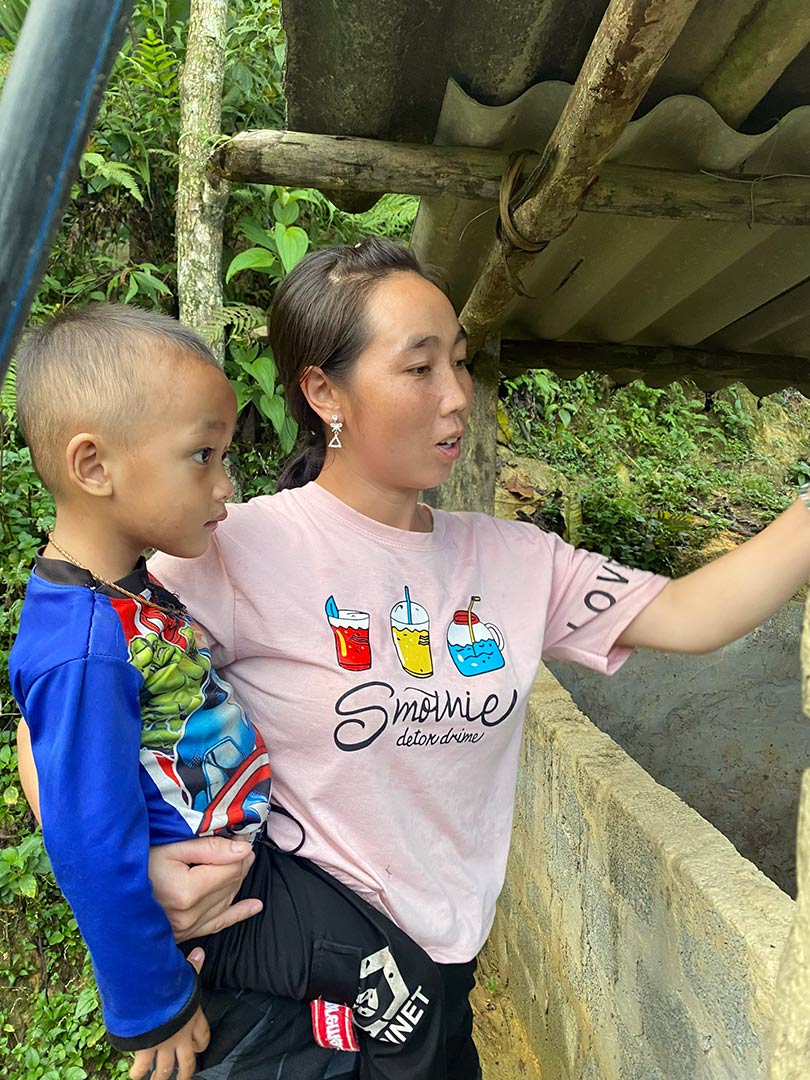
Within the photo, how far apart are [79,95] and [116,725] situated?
0.73 meters

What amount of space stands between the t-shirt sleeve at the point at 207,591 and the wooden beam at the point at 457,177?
3.46ft

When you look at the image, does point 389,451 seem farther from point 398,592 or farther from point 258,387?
point 258,387

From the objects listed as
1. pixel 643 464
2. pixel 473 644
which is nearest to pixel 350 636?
pixel 473 644

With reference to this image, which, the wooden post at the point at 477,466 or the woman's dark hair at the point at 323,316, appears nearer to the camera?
the woman's dark hair at the point at 323,316

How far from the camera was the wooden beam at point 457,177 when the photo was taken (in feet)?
6.19

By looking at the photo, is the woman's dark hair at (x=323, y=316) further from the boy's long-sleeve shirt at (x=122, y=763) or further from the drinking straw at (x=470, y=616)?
the boy's long-sleeve shirt at (x=122, y=763)

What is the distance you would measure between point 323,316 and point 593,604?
67 centimetres

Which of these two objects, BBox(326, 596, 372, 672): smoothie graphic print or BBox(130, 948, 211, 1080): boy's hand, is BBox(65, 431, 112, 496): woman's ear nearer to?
BBox(326, 596, 372, 672): smoothie graphic print

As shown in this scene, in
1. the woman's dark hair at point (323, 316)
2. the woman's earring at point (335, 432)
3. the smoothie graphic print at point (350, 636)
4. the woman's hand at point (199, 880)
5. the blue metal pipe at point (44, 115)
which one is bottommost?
the woman's hand at point (199, 880)

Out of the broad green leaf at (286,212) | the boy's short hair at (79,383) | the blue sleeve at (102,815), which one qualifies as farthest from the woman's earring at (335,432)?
the broad green leaf at (286,212)

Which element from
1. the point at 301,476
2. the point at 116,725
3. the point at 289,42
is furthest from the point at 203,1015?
the point at 289,42

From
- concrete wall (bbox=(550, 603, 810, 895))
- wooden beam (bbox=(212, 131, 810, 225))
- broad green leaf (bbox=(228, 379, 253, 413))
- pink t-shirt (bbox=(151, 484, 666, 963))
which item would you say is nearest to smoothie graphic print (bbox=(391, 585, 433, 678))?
pink t-shirt (bbox=(151, 484, 666, 963))

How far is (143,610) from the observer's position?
1095 millimetres

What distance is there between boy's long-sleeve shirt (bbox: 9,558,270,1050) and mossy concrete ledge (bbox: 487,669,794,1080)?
35.7 inches
